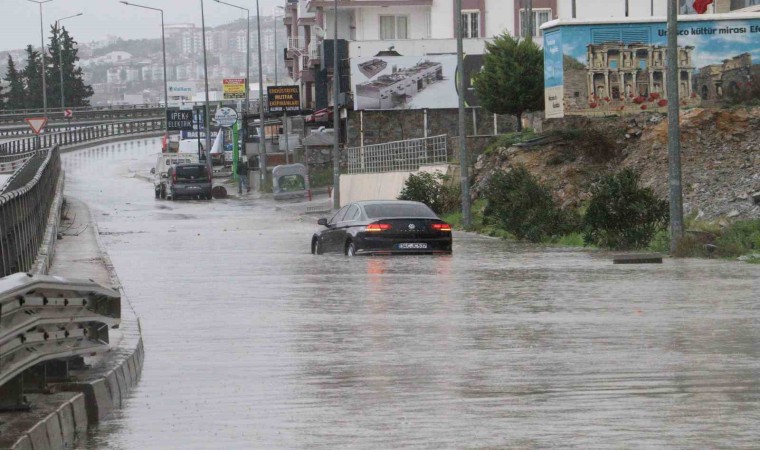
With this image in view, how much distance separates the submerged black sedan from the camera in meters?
30.9

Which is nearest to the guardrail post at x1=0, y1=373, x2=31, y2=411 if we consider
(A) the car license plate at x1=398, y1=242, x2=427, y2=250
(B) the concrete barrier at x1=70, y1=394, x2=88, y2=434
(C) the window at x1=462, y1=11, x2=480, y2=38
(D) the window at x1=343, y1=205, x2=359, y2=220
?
(B) the concrete barrier at x1=70, y1=394, x2=88, y2=434

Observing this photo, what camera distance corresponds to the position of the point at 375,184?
63.4m

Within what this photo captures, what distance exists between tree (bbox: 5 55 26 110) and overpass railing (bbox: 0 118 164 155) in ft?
91.0

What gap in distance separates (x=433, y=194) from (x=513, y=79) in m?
10.1

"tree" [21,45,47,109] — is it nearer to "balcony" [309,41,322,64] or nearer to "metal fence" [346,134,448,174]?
"balcony" [309,41,322,64]

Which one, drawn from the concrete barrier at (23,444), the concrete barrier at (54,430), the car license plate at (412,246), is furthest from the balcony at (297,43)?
the concrete barrier at (23,444)

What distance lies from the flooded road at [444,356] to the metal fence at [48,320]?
23.7 inches

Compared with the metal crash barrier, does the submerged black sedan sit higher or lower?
lower

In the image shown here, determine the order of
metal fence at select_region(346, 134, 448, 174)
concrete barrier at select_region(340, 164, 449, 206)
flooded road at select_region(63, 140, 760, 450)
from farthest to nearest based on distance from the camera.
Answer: metal fence at select_region(346, 134, 448, 174) → concrete barrier at select_region(340, 164, 449, 206) → flooded road at select_region(63, 140, 760, 450)

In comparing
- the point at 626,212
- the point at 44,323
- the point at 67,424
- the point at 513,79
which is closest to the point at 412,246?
the point at 626,212

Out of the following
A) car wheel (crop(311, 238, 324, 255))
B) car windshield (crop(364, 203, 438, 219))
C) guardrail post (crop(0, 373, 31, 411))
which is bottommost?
car wheel (crop(311, 238, 324, 255))

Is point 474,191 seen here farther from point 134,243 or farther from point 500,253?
point 500,253

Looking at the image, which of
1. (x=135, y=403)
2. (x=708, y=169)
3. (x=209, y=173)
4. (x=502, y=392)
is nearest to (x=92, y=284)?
(x=135, y=403)

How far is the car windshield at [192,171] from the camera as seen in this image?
78.8m
